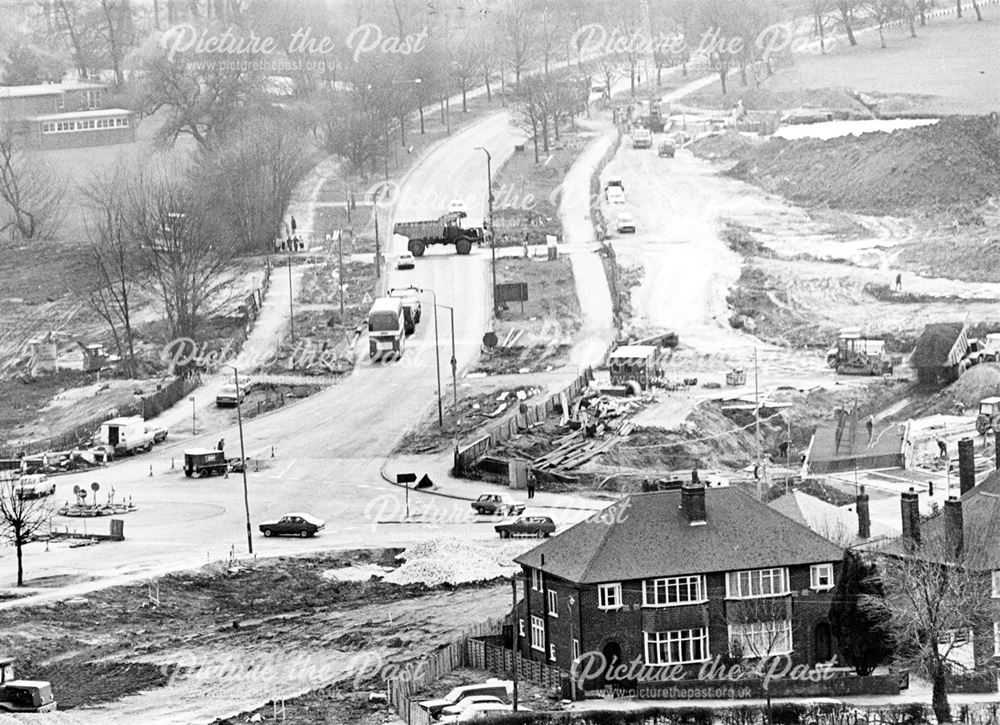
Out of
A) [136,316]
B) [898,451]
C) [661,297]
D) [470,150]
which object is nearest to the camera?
[898,451]

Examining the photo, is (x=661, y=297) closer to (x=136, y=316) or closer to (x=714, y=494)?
(x=136, y=316)

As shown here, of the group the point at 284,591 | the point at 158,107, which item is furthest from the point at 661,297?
the point at 158,107

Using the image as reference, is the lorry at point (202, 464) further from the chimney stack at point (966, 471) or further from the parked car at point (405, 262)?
the parked car at point (405, 262)

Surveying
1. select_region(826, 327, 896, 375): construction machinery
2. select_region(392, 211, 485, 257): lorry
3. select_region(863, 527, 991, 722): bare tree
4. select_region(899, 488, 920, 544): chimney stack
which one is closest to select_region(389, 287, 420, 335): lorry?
select_region(392, 211, 485, 257): lorry

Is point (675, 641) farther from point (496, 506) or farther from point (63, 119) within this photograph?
point (63, 119)

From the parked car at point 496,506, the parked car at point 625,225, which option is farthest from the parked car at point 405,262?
the parked car at point 496,506

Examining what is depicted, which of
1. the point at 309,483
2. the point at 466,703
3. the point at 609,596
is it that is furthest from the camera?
the point at 309,483

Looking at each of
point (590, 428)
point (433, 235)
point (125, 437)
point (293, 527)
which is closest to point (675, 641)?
point (293, 527)
